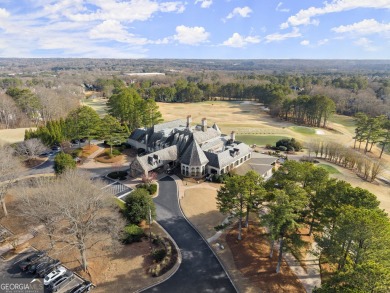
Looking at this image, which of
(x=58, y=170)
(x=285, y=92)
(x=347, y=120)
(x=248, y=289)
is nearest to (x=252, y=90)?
(x=285, y=92)

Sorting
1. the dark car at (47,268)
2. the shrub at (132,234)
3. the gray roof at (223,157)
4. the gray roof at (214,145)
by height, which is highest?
the gray roof at (214,145)

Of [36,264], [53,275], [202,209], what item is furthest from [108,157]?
[53,275]

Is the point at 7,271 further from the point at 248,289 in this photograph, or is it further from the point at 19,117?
the point at 19,117

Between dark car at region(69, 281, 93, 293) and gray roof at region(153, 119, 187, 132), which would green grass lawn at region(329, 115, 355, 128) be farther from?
dark car at region(69, 281, 93, 293)

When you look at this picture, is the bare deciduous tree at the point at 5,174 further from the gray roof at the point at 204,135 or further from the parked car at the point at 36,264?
the gray roof at the point at 204,135

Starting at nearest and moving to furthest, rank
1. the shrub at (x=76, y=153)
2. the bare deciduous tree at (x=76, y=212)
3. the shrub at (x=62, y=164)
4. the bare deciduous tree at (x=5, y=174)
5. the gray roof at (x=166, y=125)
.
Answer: the bare deciduous tree at (x=76, y=212) → the bare deciduous tree at (x=5, y=174) → the shrub at (x=62, y=164) → the shrub at (x=76, y=153) → the gray roof at (x=166, y=125)

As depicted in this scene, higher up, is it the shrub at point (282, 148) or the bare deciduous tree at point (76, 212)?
the bare deciduous tree at point (76, 212)

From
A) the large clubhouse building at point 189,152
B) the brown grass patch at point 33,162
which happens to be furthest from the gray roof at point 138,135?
the brown grass patch at point 33,162

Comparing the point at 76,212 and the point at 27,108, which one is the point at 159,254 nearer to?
the point at 76,212
